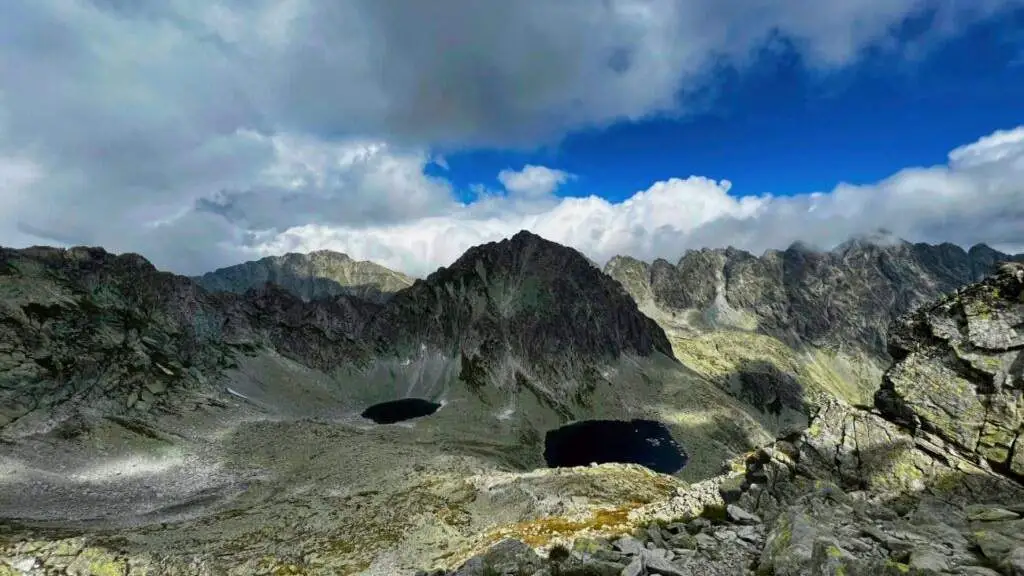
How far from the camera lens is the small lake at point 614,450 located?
548ft

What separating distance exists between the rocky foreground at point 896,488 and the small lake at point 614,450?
139606 millimetres

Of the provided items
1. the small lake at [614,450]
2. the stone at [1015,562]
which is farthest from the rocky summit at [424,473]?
the small lake at [614,450]

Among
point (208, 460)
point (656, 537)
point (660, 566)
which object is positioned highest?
point (660, 566)

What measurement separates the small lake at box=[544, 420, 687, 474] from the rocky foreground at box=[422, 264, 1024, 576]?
139606mm

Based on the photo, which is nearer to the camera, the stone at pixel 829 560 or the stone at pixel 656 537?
the stone at pixel 829 560

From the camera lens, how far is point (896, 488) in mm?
24391

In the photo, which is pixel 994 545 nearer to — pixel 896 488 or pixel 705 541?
pixel 705 541

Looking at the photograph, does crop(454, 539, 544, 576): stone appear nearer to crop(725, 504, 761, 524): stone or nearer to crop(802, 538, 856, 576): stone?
crop(725, 504, 761, 524): stone

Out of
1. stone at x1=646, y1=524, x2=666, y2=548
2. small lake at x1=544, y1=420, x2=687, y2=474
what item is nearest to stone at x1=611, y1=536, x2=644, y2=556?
stone at x1=646, y1=524, x2=666, y2=548

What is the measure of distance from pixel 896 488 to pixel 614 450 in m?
165

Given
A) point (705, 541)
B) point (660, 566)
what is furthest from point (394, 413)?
point (660, 566)

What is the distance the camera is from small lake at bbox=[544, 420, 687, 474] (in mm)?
167000

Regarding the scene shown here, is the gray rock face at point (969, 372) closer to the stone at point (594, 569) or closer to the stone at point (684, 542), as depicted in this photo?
the stone at point (684, 542)

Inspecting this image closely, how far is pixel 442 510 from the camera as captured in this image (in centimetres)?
6738
